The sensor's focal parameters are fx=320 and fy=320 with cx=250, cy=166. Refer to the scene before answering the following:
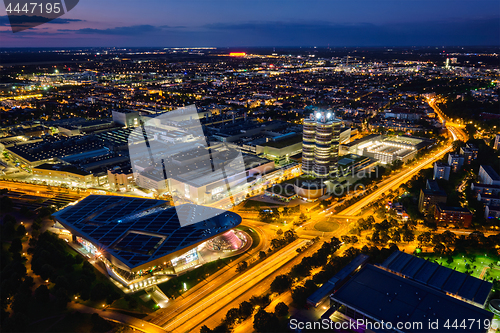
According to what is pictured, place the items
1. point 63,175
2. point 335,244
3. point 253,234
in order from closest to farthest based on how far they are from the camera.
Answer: point 335,244 → point 253,234 → point 63,175

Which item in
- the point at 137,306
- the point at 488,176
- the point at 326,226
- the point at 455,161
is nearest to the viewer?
the point at 137,306

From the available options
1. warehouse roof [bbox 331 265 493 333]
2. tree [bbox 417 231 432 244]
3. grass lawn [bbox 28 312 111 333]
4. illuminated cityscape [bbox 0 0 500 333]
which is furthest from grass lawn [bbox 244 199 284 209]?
grass lawn [bbox 28 312 111 333]

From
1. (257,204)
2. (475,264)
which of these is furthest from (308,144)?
(475,264)

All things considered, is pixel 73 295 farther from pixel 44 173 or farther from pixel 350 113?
pixel 350 113

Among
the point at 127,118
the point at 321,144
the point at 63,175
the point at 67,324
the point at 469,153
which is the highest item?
the point at 321,144

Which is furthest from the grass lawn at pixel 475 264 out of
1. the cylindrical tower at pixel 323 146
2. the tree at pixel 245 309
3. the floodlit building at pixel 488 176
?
the cylindrical tower at pixel 323 146

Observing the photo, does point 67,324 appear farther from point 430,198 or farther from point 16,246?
point 430,198
